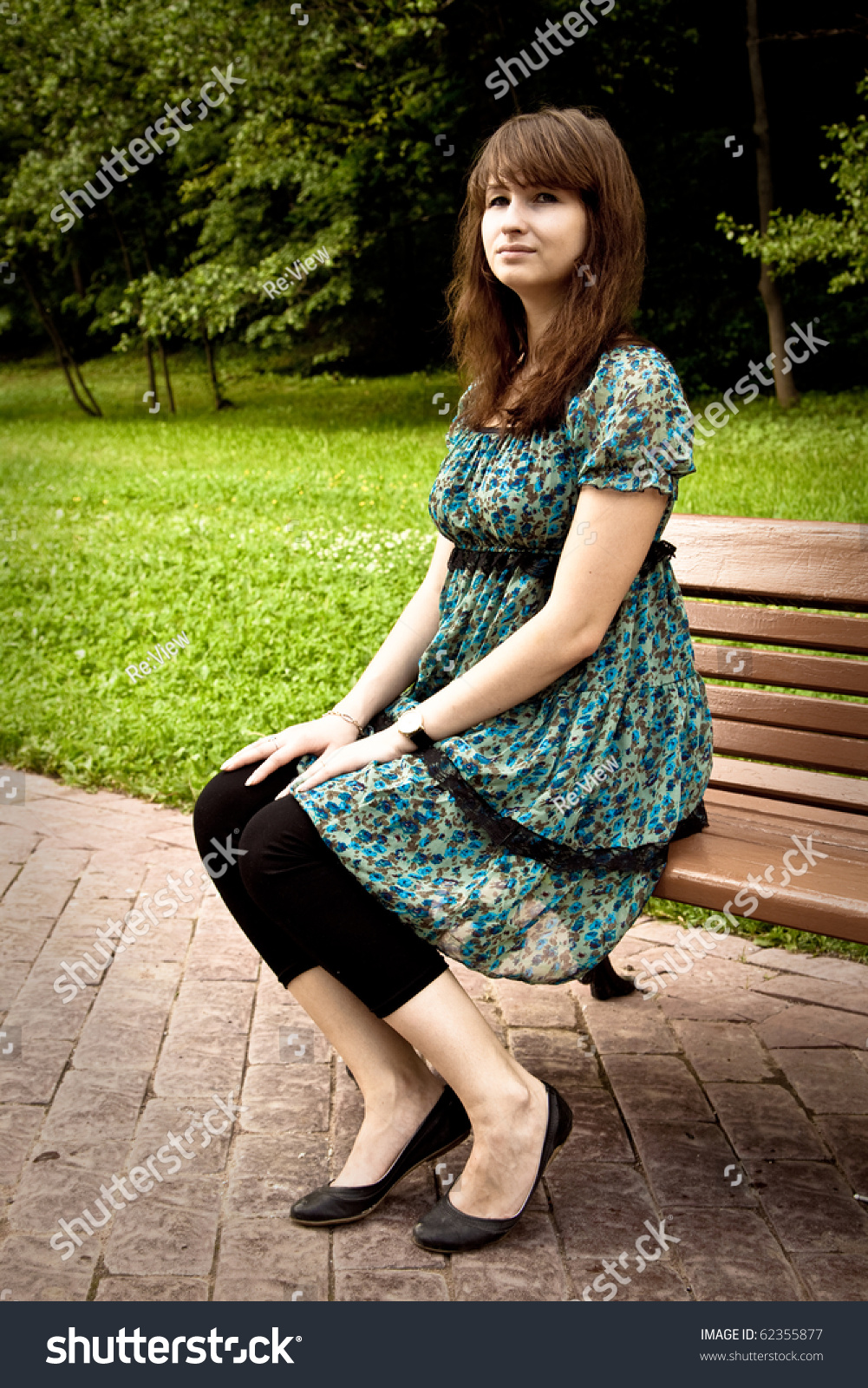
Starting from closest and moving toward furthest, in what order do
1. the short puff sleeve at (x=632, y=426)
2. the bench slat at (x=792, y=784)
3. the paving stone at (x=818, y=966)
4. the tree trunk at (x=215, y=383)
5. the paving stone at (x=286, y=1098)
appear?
the short puff sleeve at (x=632, y=426) → the paving stone at (x=286, y=1098) → the bench slat at (x=792, y=784) → the paving stone at (x=818, y=966) → the tree trunk at (x=215, y=383)

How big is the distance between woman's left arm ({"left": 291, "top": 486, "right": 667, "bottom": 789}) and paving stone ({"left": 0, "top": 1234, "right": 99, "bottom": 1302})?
2.99 feet

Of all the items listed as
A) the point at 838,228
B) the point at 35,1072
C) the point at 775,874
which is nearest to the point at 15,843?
the point at 35,1072

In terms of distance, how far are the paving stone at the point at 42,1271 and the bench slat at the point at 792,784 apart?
5.40 ft

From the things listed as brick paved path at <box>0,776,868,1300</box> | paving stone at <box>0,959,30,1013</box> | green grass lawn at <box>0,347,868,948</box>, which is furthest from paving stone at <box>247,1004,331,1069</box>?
green grass lawn at <box>0,347,868,948</box>

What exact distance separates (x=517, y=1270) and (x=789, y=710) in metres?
1.30

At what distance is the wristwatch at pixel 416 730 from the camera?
220 centimetres

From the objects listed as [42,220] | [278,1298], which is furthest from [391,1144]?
[42,220]

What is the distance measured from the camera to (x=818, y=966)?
10.7 ft

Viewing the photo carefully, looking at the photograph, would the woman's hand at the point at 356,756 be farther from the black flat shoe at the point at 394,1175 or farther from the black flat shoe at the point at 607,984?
the black flat shoe at the point at 607,984

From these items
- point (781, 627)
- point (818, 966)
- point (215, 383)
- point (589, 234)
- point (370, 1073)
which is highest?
point (589, 234)

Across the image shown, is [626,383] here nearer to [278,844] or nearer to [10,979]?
[278,844]

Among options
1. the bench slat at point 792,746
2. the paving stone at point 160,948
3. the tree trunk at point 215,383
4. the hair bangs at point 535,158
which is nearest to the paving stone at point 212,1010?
the paving stone at point 160,948
